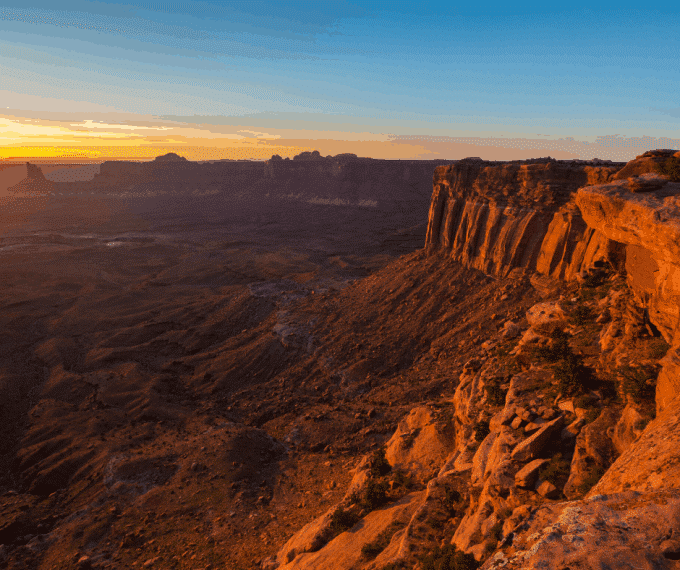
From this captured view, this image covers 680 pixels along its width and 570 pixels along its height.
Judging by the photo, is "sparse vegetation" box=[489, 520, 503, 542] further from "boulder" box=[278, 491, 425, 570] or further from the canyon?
"boulder" box=[278, 491, 425, 570]

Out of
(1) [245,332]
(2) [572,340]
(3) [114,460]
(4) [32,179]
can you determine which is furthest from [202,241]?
(4) [32,179]

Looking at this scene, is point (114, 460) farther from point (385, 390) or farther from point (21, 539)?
point (385, 390)

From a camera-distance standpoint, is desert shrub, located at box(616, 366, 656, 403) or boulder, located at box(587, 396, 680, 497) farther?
desert shrub, located at box(616, 366, 656, 403)

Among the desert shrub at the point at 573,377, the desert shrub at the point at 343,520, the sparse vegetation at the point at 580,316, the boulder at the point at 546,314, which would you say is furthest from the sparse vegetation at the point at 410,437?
the sparse vegetation at the point at 580,316

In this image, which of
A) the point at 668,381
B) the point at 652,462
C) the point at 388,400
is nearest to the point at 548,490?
the point at 652,462

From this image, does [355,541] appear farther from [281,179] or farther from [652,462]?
[281,179]

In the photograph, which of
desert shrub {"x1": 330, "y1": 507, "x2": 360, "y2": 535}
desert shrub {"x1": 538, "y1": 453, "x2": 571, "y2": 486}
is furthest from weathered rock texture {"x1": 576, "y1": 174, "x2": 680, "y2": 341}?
desert shrub {"x1": 330, "y1": 507, "x2": 360, "y2": 535}

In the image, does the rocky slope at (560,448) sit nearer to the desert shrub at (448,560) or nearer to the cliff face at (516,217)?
the desert shrub at (448,560)
